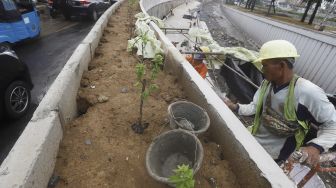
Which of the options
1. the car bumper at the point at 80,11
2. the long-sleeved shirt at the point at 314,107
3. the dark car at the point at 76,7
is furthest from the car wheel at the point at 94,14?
the long-sleeved shirt at the point at 314,107

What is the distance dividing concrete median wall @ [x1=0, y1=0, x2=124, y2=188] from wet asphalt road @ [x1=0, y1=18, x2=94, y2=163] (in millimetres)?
2034

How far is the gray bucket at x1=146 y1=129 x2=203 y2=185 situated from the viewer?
2.40 metres

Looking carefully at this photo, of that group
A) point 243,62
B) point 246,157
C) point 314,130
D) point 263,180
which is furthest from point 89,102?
point 243,62

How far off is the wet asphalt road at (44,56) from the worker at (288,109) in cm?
424

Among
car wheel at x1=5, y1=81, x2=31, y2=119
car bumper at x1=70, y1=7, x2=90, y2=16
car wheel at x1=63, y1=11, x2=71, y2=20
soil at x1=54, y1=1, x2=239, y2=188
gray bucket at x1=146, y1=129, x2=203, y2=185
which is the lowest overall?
car wheel at x1=63, y1=11, x2=71, y2=20

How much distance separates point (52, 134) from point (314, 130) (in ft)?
10.3

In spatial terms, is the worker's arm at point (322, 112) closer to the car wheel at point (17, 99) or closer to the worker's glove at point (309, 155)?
the worker's glove at point (309, 155)

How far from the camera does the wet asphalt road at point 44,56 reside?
15.2 ft

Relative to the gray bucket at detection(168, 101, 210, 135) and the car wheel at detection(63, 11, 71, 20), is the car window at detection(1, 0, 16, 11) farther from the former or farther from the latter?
the gray bucket at detection(168, 101, 210, 135)

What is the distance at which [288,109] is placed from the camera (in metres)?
2.82

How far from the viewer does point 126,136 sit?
2.93 metres

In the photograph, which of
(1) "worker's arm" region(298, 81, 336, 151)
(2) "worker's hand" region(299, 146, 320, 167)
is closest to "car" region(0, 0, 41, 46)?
(1) "worker's arm" region(298, 81, 336, 151)

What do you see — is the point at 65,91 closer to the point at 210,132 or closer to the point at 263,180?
the point at 210,132

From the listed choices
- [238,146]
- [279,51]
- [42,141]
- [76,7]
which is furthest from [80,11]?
[238,146]
